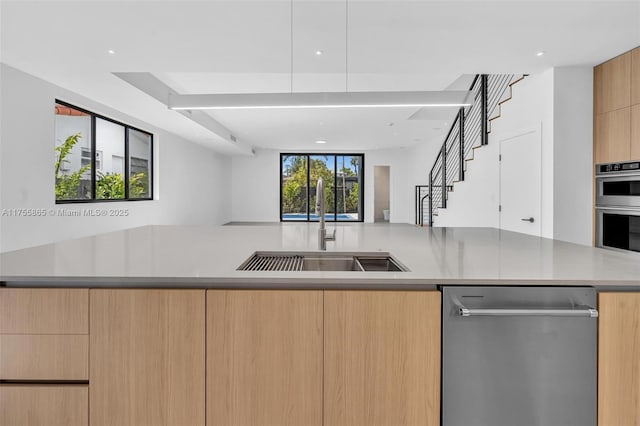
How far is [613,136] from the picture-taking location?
3713mm

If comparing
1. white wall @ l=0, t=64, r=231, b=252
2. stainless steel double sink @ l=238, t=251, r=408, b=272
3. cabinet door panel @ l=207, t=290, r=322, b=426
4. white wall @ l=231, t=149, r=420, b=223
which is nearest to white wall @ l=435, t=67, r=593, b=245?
stainless steel double sink @ l=238, t=251, r=408, b=272

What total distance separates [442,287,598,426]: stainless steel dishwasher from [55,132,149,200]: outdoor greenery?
218 inches

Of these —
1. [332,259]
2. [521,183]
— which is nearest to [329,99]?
[332,259]

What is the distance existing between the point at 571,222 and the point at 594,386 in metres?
3.22

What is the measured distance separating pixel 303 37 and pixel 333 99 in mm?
1229

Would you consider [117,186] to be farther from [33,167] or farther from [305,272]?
[305,272]

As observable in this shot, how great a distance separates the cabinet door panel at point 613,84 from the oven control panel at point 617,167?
1.81 ft

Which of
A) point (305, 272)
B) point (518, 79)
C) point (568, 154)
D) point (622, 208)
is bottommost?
point (305, 272)

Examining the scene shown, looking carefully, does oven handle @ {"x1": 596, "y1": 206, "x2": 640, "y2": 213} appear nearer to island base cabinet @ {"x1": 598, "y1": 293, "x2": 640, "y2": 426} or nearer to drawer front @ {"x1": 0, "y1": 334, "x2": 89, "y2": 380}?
island base cabinet @ {"x1": 598, "y1": 293, "x2": 640, "y2": 426}

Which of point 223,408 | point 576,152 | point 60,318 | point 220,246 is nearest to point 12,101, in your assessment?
point 220,246

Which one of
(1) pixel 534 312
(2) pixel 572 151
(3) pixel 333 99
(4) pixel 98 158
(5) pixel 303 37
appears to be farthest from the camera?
(4) pixel 98 158

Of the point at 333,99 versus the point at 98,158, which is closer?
the point at 333,99

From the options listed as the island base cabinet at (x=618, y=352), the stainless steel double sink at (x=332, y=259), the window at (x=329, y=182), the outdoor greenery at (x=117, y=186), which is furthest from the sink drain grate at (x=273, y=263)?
Result: the window at (x=329, y=182)

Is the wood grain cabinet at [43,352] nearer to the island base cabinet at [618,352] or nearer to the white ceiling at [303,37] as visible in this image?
the island base cabinet at [618,352]
